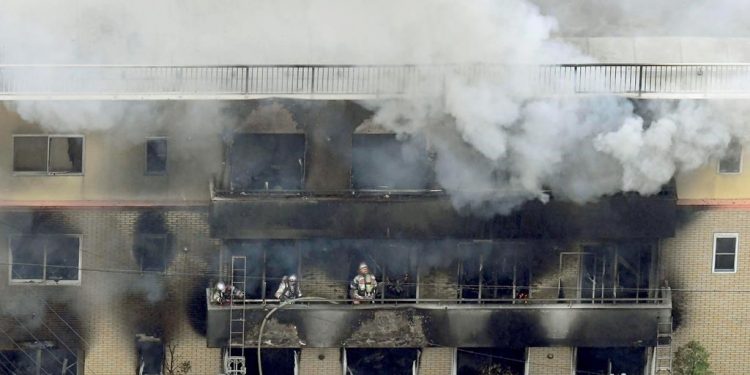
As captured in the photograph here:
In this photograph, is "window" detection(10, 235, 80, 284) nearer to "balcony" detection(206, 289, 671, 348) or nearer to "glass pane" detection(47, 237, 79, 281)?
"glass pane" detection(47, 237, 79, 281)

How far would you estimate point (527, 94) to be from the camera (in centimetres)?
2611

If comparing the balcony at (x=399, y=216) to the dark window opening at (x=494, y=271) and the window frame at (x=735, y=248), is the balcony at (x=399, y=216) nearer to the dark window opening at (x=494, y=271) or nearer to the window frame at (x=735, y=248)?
the dark window opening at (x=494, y=271)

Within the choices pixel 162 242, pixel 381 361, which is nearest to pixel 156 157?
pixel 162 242

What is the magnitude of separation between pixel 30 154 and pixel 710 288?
1169 cm

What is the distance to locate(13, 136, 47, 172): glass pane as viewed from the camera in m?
27.3

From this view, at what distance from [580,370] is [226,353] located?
6.03 m

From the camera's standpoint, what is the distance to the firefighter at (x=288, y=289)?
89.5 ft

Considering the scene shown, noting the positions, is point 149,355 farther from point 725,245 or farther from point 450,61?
point 725,245

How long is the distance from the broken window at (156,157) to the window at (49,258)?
5.85 ft

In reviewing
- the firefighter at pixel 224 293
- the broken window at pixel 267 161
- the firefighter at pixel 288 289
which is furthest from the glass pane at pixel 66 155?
the firefighter at pixel 288 289

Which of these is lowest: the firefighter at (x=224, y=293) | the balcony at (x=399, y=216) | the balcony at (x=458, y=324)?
the balcony at (x=458, y=324)

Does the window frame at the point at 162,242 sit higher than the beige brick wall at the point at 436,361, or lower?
higher

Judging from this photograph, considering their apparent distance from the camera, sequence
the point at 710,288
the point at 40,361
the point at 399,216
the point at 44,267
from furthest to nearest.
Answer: the point at 710,288, the point at 40,361, the point at 44,267, the point at 399,216

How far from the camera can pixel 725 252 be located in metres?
27.9
